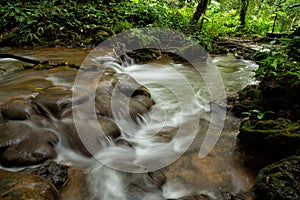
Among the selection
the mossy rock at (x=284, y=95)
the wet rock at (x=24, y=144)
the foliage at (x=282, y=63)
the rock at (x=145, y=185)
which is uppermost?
the foliage at (x=282, y=63)

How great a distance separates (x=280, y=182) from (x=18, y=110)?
11.1 feet

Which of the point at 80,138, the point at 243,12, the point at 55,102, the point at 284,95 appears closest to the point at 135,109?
the point at 80,138

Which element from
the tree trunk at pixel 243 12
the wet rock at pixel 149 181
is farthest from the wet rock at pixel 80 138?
the tree trunk at pixel 243 12

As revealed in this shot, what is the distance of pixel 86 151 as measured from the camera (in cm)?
322

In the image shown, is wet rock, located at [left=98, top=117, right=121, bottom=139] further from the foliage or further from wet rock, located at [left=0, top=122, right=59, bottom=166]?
the foliage

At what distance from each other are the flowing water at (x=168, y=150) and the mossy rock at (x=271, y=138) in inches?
10.3

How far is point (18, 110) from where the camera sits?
3211mm

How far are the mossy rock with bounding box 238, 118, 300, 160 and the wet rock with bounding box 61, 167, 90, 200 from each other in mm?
2344

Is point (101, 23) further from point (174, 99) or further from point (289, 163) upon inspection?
point (289, 163)

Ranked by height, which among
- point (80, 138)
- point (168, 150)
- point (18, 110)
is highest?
point (18, 110)

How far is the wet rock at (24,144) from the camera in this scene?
272 centimetres

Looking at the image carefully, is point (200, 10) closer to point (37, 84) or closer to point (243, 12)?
point (243, 12)

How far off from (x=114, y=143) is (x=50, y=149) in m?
0.93

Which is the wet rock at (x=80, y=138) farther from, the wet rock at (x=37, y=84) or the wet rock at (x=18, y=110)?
the wet rock at (x=37, y=84)
